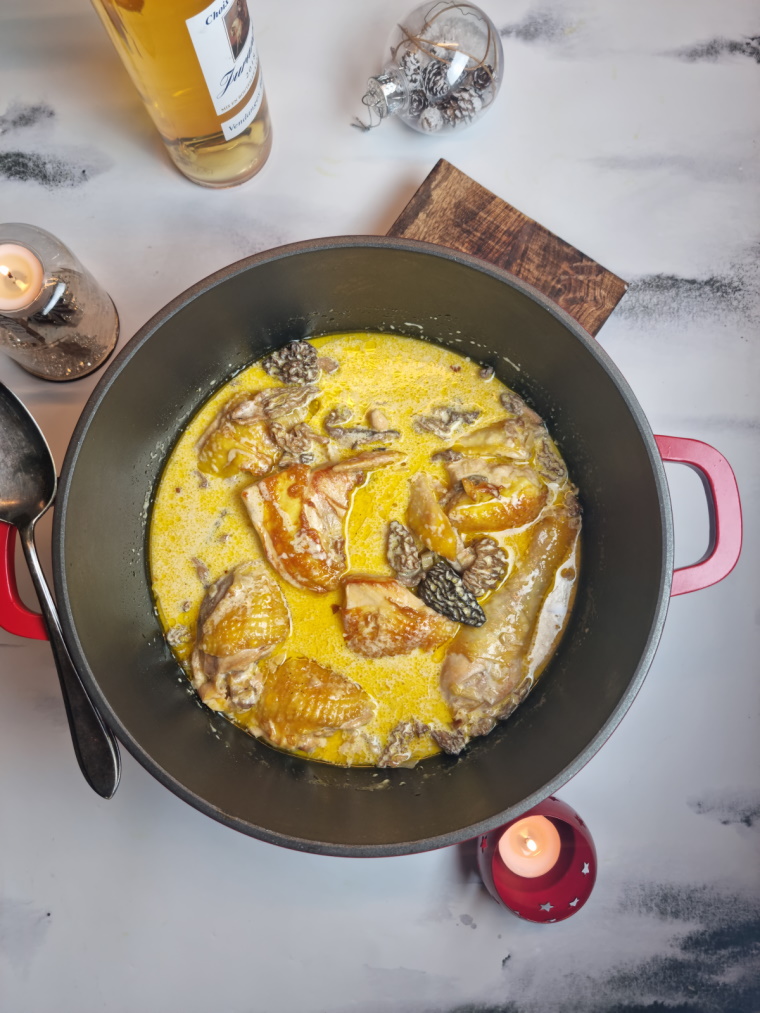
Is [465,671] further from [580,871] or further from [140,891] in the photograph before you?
[140,891]

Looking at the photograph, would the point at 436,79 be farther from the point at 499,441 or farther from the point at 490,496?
the point at 490,496

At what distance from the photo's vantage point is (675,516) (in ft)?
5.60

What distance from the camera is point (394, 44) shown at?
1637mm

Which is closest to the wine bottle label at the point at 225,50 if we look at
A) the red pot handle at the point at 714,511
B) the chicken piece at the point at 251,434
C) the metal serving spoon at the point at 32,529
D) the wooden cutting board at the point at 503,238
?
the wooden cutting board at the point at 503,238

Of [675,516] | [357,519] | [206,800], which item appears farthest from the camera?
[675,516]

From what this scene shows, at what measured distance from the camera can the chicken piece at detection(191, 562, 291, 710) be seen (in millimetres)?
1443

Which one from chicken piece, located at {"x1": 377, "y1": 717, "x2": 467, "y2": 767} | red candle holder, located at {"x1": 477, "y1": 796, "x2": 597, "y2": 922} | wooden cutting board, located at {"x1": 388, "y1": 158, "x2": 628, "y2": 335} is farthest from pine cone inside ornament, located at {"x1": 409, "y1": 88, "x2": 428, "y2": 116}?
red candle holder, located at {"x1": 477, "y1": 796, "x2": 597, "y2": 922}

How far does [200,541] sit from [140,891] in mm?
815

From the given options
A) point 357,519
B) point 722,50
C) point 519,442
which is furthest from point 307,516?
point 722,50

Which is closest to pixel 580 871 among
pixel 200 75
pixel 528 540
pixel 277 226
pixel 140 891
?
pixel 528 540

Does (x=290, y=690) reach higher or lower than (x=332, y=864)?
higher

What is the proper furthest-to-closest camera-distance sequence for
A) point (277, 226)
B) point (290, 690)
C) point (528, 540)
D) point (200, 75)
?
point (277, 226)
point (528, 540)
point (290, 690)
point (200, 75)

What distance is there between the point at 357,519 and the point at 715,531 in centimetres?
72

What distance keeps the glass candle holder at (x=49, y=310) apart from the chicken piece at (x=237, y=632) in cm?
57
